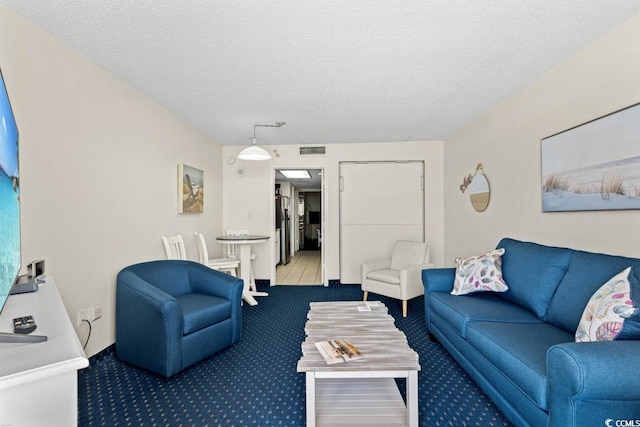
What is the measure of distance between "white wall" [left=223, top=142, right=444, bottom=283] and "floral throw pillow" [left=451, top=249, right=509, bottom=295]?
213 centimetres

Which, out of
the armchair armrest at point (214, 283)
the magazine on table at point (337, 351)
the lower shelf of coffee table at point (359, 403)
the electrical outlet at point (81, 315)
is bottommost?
the lower shelf of coffee table at point (359, 403)

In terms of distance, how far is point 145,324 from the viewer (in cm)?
214

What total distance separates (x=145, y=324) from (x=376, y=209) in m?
3.56

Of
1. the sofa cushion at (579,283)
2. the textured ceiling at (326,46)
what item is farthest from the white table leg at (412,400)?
the textured ceiling at (326,46)

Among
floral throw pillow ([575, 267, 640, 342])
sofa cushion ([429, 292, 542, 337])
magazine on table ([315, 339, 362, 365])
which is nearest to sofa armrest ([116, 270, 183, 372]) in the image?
magazine on table ([315, 339, 362, 365])

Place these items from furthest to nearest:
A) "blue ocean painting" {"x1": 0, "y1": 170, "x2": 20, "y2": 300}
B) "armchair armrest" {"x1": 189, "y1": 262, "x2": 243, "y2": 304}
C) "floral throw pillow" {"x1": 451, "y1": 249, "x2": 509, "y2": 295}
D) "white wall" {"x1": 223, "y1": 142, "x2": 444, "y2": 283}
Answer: "white wall" {"x1": 223, "y1": 142, "x2": 444, "y2": 283}
"armchair armrest" {"x1": 189, "y1": 262, "x2": 243, "y2": 304}
"floral throw pillow" {"x1": 451, "y1": 249, "x2": 509, "y2": 295}
"blue ocean painting" {"x1": 0, "y1": 170, "x2": 20, "y2": 300}

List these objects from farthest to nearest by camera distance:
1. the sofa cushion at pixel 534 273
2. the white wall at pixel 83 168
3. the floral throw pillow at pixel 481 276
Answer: the floral throw pillow at pixel 481 276
the sofa cushion at pixel 534 273
the white wall at pixel 83 168

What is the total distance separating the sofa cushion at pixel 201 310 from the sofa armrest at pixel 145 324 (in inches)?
3.3

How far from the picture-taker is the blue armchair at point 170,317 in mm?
2074

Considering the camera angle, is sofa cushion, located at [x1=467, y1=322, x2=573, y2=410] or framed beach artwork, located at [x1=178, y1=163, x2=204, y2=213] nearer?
sofa cushion, located at [x1=467, y1=322, x2=573, y2=410]

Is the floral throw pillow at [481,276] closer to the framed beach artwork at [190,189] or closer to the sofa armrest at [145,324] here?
the sofa armrest at [145,324]

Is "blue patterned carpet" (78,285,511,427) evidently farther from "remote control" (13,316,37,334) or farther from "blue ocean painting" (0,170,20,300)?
"blue ocean painting" (0,170,20,300)

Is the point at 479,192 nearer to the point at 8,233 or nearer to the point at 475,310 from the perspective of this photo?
the point at 475,310

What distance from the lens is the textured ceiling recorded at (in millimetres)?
1668
